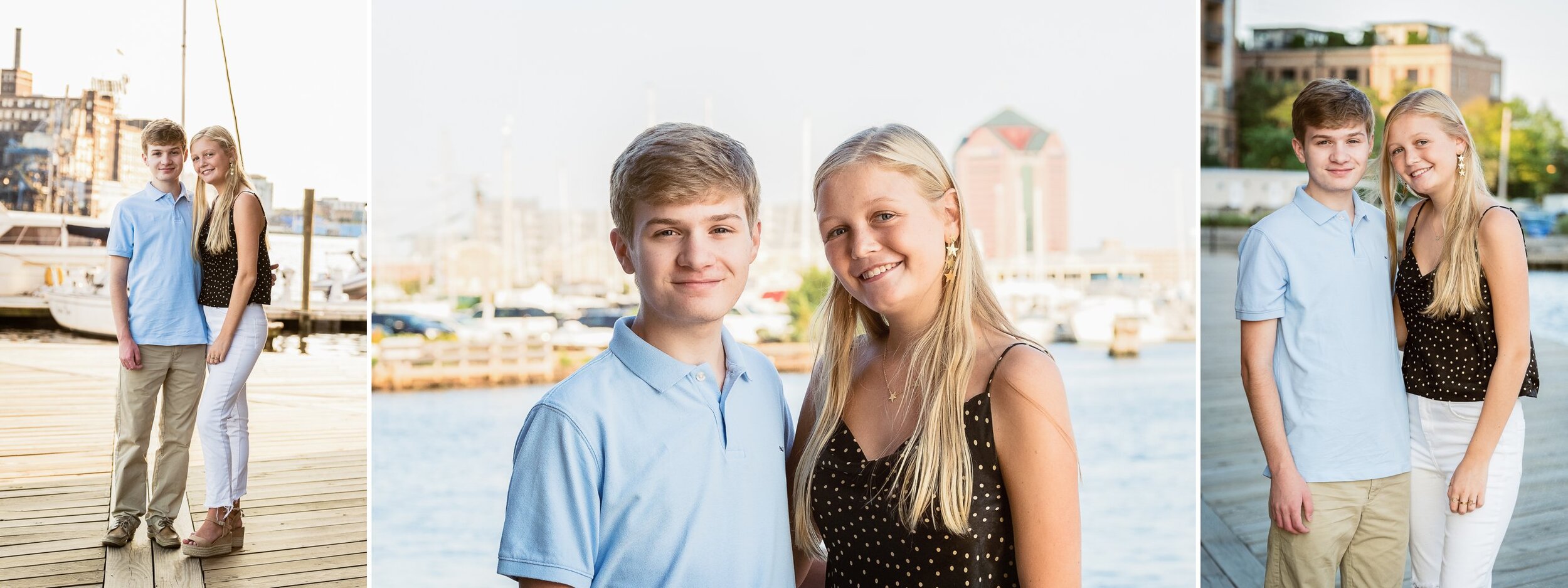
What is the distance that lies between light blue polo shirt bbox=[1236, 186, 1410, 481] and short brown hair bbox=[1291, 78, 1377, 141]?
5.6 inches

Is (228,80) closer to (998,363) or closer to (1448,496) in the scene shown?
(998,363)

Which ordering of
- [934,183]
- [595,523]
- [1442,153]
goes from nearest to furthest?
1. [595,523]
2. [934,183]
3. [1442,153]

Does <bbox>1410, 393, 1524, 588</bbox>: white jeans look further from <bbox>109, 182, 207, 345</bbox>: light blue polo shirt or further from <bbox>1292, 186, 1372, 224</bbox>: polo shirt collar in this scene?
<bbox>109, 182, 207, 345</bbox>: light blue polo shirt

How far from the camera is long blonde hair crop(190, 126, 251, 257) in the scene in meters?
3.58

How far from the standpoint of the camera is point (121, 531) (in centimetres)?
359

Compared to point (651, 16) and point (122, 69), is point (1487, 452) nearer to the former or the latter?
point (122, 69)

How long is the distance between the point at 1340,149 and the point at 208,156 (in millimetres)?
3106

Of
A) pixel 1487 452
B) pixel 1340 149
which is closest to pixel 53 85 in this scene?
pixel 1340 149

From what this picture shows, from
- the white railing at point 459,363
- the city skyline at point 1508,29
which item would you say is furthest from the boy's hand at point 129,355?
the white railing at point 459,363

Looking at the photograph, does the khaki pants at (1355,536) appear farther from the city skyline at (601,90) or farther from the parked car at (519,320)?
the city skyline at (601,90)

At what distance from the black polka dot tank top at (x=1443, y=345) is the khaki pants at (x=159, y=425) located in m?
3.20

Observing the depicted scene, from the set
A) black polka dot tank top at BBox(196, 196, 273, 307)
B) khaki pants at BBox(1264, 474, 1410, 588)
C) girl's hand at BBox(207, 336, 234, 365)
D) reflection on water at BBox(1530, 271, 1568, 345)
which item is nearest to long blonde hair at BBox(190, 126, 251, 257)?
black polka dot tank top at BBox(196, 196, 273, 307)

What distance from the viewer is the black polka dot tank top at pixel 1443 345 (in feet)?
6.94

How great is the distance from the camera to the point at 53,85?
3.80m
